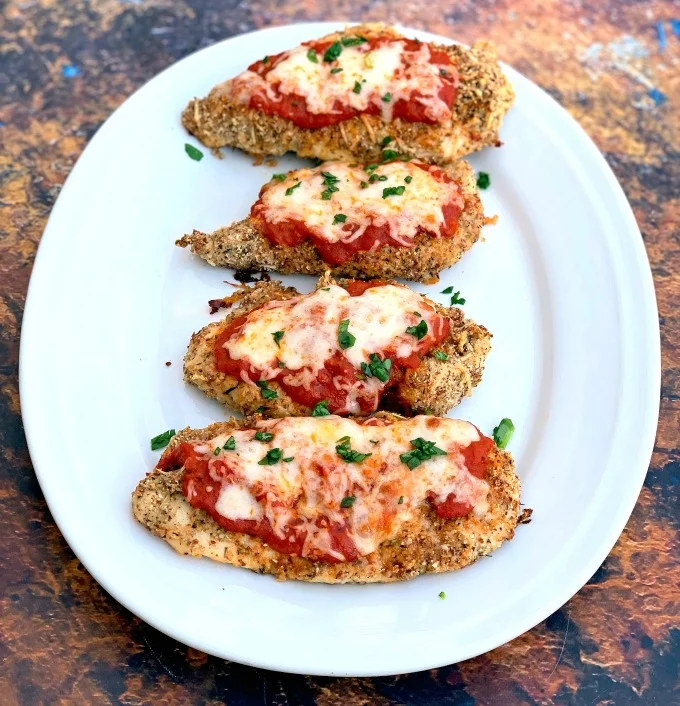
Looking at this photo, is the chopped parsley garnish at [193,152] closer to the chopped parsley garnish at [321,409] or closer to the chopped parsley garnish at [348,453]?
the chopped parsley garnish at [321,409]

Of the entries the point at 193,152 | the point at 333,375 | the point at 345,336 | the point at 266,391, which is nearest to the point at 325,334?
the point at 345,336

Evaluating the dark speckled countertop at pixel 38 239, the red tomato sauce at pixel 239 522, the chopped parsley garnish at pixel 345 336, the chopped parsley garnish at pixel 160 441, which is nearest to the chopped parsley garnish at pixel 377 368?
the chopped parsley garnish at pixel 345 336

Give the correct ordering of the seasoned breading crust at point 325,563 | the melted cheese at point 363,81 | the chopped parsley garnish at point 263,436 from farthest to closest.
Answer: the melted cheese at point 363,81, the chopped parsley garnish at point 263,436, the seasoned breading crust at point 325,563

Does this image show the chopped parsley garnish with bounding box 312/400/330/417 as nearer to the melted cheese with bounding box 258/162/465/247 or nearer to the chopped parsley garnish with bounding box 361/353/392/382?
the chopped parsley garnish with bounding box 361/353/392/382

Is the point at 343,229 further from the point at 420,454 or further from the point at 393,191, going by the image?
the point at 420,454

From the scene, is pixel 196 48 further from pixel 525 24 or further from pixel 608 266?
pixel 608 266

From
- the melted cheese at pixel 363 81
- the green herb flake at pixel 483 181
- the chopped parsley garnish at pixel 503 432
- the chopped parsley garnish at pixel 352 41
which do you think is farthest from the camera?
the green herb flake at pixel 483 181
